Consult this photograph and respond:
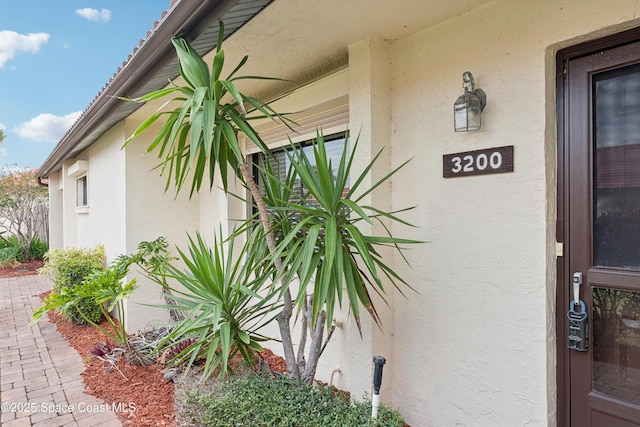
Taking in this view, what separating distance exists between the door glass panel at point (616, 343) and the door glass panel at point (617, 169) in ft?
0.86

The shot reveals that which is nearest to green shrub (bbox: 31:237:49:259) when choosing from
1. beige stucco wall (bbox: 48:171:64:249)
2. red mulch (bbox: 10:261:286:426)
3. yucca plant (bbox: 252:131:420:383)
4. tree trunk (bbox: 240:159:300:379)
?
beige stucco wall (bbox: 48:171:64:249)

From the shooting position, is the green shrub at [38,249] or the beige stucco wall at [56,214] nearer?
the beige stucco wall at [56,214]

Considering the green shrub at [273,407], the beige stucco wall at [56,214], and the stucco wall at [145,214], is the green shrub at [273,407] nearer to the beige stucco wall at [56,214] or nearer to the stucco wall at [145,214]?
the stucco wall at [145,214]

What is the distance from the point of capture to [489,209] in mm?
3445

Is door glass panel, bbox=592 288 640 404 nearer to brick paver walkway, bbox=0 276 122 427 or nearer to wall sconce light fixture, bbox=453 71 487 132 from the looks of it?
wall sconce light fixture, bbox=453 71 487 132

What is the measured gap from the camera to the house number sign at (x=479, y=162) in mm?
3314

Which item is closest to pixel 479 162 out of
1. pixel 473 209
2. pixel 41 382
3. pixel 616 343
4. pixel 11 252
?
pixel 473 209

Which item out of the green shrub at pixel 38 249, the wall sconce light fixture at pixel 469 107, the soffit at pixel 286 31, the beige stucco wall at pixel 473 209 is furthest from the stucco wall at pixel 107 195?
the green shrub at pixel 38 249

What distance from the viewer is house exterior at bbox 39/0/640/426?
2.82 meters

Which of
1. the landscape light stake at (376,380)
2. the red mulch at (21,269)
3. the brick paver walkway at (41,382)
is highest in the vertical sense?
the landscape light stake at (376,380)

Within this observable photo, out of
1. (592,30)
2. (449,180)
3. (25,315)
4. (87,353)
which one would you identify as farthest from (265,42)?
(25,315)

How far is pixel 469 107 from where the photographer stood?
342 cm

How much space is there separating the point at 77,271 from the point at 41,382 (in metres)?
3.82

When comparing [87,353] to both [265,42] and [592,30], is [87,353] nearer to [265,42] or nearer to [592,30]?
[265,42]
